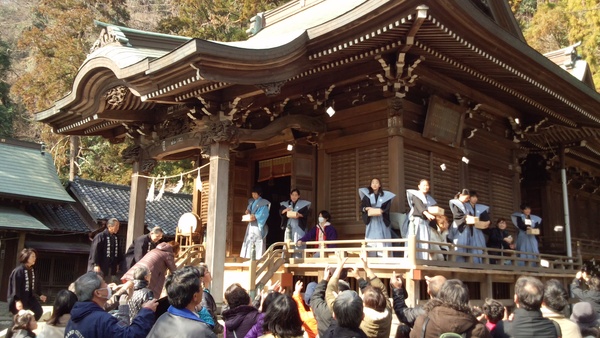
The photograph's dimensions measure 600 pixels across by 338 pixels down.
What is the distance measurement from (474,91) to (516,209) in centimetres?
326

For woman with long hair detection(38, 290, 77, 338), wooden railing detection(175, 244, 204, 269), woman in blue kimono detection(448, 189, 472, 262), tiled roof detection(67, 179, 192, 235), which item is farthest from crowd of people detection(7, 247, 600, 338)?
tiled roof detection(67, 179, 192, 235)

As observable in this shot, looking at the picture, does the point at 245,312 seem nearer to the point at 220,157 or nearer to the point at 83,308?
the point at 83,308

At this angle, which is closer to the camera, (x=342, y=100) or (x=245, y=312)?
(x=245, y=312)

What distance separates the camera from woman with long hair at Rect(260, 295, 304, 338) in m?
3.25

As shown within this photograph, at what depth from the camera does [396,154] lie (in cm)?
928

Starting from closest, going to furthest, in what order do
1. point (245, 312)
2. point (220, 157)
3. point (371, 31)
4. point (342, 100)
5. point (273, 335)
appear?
point (273, 335)
point (245, 312)
point (371, 31)
point (220, 157)
point (342, 100)

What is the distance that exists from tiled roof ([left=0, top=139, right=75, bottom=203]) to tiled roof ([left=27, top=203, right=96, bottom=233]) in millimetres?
599

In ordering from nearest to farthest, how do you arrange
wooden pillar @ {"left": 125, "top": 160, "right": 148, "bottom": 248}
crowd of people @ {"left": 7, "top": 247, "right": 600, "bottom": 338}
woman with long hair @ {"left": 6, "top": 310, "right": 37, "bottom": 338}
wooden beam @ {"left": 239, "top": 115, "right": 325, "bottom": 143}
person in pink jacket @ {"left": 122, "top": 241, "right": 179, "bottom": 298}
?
crowd of people @ {"left": 7, "top": 247, "right": 600, "bottom": 338} → woman with long hair @ {"left": 6, "top": 310, "right": 37, "bottom": 338} → person in pink jacket @ {"left": 122, "top": 241, "right": 179, "bottom": 298} → wooden beam @ {"left": 239, "top": 115, "right": 325, "bottom": 143} → wooden pillar @ {"left": 125, "top": 160, "right": 148, "bottom": 248}

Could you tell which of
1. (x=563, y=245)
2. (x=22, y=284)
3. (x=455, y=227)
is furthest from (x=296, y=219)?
(x=563, y=245)

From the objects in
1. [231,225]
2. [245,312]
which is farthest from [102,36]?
[245,312]

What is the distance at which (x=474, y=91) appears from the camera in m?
10.8

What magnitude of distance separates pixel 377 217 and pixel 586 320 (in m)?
4.43

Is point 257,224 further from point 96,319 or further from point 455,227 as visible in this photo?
point 96,319

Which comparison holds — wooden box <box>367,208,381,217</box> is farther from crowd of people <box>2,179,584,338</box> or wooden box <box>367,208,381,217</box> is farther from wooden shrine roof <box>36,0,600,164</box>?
crowd of people <box>2,179,584,338</box>
